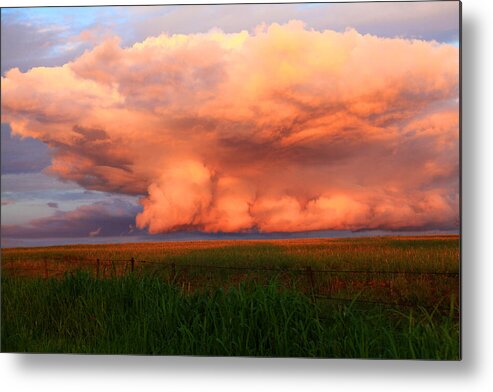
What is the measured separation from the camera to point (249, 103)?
4.23 metres

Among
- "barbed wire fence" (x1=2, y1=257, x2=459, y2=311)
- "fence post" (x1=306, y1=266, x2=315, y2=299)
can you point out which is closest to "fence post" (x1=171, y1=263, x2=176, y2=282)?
"barbed wire fence" (x1=2, y1=257, x2=459, y2=311)

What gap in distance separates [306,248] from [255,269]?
1.10 ft

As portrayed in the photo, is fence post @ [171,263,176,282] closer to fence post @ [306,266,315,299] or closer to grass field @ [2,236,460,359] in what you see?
grass field @ [2,236,460,359]

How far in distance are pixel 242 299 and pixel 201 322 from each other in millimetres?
284

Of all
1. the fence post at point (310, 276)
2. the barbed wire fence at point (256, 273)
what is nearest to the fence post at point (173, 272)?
the barbed wire fence at point (256, 273)

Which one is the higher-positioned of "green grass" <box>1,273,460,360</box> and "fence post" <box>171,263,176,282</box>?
"fence post" <box>171,263,176,282</box>

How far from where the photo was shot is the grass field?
4051 mm

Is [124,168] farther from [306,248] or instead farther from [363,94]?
[363,94]

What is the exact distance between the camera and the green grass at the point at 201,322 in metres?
4.03

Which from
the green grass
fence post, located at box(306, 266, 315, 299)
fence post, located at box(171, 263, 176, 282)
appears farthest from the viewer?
fence post, located at box(171, 263, 176, 282)

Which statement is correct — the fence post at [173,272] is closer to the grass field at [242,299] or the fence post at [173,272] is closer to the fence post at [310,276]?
the grass field at [242,299]

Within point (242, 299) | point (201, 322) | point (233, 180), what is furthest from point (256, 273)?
point (233, 180)

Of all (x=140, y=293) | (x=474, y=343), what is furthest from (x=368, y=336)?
(x=140, y=293)

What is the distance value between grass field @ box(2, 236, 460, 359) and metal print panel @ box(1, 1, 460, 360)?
0.04 ft
